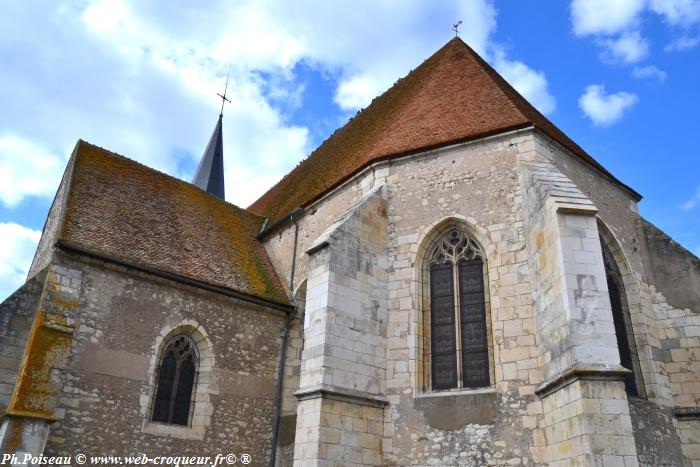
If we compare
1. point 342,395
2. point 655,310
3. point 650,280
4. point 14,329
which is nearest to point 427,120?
point 650,280

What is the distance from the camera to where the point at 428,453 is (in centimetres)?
764

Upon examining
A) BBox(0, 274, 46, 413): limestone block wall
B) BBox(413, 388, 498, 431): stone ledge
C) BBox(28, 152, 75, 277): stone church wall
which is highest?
BBox(28, 152, 75, 277): stone church wall

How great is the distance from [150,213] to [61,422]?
4.64 m

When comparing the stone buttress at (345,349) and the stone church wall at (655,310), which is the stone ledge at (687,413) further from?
the stone buttress at (345,349)

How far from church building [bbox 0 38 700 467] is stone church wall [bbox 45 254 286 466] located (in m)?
0.03

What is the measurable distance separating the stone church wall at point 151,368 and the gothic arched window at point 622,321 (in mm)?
5902

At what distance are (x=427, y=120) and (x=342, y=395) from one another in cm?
552

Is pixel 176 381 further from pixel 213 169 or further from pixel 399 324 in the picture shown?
pixel 213 169

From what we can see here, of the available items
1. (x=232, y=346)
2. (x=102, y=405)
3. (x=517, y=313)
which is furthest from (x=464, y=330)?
(x=102, y=405)

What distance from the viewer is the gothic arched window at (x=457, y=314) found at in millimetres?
8109

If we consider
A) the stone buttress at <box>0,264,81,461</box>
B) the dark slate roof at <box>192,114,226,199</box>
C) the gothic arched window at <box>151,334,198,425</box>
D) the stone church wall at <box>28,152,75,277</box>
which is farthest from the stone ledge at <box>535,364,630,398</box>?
the dark slate roof at <box>192,114,226,199</box>

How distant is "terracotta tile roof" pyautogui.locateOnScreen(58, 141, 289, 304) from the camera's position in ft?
32.4

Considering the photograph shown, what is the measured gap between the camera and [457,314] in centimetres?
850

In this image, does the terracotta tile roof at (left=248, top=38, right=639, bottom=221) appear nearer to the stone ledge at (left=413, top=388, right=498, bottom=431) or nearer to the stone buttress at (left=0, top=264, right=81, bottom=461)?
the stone ledge at (left=413, top=388, right=498, bottom=431)
